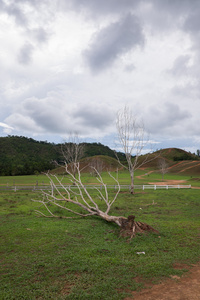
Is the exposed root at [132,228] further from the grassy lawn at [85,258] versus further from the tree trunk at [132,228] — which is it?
the grassy lawn at [85,258]

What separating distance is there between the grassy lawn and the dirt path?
0.23 metres

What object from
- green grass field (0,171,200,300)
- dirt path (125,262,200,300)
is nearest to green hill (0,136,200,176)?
green grass field (0,171,200,300)

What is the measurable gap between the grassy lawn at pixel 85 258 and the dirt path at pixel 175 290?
0.75 feet

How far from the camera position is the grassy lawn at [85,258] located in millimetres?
4699

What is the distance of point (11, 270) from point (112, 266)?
291cm

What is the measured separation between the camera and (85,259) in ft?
20.0

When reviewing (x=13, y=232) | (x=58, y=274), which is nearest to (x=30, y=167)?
(x=13, y=232)

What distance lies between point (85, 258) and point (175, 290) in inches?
109

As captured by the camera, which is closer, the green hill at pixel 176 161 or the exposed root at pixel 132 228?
the exposed root at pixel 132 228

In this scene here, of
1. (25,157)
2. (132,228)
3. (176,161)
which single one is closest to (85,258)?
(132,228)

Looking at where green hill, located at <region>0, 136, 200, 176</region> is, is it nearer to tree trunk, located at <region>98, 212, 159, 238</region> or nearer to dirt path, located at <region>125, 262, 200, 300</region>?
tree trunk, located at <region>98, 212, 159, 238</region>

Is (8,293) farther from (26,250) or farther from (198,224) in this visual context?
(198,224)

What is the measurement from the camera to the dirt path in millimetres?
4367

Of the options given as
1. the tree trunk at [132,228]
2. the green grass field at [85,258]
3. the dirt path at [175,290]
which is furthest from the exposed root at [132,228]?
the dirt path at [175,290]
